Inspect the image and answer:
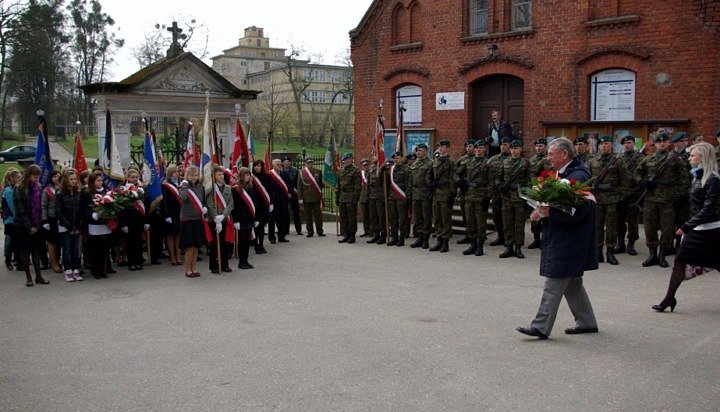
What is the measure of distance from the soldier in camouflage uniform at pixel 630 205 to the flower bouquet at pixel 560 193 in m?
5.71

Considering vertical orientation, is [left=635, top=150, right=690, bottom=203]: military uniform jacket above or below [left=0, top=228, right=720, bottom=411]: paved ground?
above

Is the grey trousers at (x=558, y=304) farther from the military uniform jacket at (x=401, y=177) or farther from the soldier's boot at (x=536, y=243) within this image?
the military uniform jacket at (x=401, y=177)

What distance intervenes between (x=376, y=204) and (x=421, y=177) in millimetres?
1539

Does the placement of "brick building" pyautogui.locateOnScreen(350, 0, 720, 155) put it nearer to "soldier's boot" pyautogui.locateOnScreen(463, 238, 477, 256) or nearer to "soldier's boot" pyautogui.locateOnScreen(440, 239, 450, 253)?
"soldier's boot" pyautogui.locateOnScreen(463, 238, 477, 256)

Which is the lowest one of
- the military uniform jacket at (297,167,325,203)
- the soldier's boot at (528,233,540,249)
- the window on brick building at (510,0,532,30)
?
the soldier's boot at (528,233,540,249)

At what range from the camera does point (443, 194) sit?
46.7 feet

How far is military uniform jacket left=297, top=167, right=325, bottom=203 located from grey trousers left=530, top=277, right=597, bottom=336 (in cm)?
1004

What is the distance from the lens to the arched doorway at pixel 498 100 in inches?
787

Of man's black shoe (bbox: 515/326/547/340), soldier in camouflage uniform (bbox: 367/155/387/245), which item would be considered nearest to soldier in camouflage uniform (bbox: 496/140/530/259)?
soldier in camouflage uniform (bbox: 367/155/387/245)

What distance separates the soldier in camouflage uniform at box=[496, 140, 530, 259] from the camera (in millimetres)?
13102

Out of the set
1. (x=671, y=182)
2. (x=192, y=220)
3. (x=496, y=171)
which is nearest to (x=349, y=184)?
(x=496, y=171)

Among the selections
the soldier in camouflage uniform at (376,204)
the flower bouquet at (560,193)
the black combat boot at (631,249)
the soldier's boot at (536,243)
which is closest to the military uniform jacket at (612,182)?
the black combat boot at (631,249)

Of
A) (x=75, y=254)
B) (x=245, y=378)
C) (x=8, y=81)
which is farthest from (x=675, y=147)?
(x=8, y=81)

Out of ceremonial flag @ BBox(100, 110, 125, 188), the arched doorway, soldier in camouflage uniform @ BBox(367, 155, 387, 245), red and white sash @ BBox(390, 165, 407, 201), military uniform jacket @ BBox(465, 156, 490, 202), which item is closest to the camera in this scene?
ceremonial flag @ BBox(100, 110, 125, 188)
